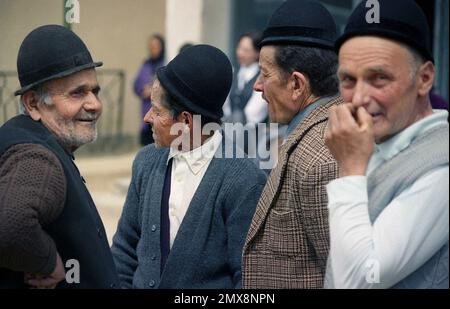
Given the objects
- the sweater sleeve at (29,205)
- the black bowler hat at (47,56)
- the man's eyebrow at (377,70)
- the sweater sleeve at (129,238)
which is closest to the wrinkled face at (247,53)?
the sweater sleeve at (129,238)

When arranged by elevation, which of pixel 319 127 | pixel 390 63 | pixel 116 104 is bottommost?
pixel 116 104

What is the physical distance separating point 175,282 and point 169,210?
0.89 ft

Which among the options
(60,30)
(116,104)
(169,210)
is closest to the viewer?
(60,30)

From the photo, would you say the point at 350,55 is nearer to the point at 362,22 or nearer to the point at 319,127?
the point at 362,22

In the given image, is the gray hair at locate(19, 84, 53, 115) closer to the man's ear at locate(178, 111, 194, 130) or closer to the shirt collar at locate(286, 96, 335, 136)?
the man's ear at locate(178, 111, 194, 130)

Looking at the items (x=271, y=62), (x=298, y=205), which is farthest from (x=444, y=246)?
(x=271, y=62)

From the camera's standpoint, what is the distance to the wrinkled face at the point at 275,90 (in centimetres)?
305

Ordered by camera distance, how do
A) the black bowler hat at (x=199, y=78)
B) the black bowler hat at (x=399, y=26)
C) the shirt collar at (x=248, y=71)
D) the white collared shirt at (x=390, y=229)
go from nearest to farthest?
the white collared shirt at (x=390, y=229)
the black bowler hat at (x=399, y=26)
the black bowler hat at (x=199, y=78)
the shirt collar at (x=248, y=71)

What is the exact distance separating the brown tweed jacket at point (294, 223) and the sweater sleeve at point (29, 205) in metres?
0.60

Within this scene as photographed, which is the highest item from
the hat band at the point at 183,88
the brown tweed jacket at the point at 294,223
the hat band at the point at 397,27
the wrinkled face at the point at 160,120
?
the hat band at the point at 397,27

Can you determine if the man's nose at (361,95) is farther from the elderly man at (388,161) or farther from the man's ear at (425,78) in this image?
the man's ear at (425,78)

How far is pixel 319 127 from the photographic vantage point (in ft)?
9.02

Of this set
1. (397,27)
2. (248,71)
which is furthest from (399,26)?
(248,71)

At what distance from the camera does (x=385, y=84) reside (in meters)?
2.15
